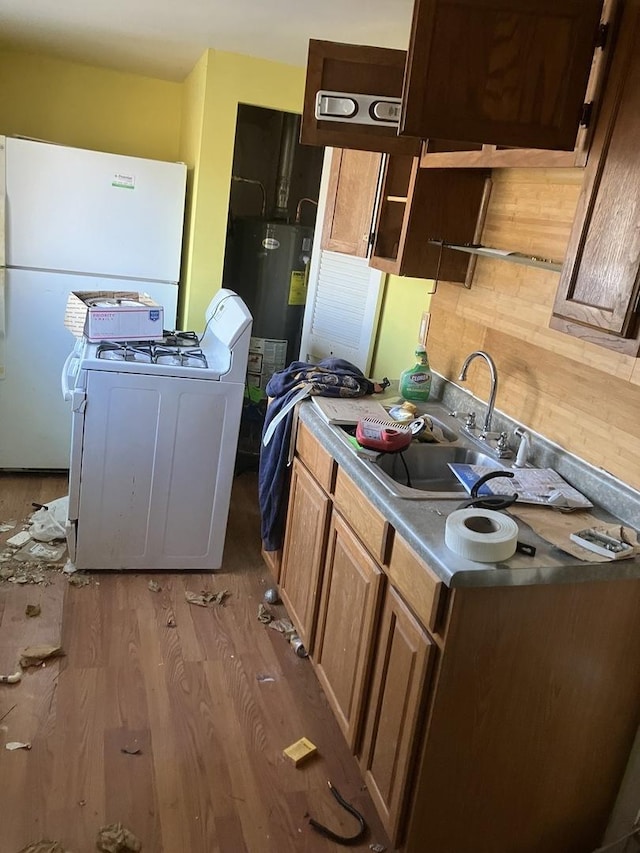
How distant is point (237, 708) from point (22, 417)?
2.13 m

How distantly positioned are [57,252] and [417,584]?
273cm

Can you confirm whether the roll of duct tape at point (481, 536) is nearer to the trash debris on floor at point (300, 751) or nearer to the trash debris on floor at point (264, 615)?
the trash debris on floor at point (300, 751)

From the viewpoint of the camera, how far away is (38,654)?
7.77 ft

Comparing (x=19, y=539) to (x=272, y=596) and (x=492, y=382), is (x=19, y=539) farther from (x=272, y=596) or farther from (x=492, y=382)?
(x=492, y=382)

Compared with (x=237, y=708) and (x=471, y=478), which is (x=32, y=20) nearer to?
(x=471, y=478)

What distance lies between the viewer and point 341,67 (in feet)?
6.99

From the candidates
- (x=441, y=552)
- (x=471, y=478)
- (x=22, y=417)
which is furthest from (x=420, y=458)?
(x=22, y=417)

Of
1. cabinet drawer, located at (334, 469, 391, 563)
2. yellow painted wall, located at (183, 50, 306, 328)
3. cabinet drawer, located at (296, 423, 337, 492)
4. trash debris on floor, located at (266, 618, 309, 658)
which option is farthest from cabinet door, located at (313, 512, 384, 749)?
yellow painted wall, located at (183, 50, 306, 328)

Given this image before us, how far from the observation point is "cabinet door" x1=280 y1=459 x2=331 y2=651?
A: 91.1 inches

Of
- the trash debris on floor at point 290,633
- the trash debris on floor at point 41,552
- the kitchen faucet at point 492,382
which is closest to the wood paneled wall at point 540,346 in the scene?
the kitchen faucet at point 492,382

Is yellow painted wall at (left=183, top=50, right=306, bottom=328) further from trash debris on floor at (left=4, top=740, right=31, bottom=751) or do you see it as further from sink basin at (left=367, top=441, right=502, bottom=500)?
trash debris on floor at (left=4, top=740, right=31, bottom=751)

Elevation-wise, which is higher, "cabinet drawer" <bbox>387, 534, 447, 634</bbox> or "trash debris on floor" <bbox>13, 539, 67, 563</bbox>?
"cabinet drawer" <bbox>387, 534, 447, 634</bbox>

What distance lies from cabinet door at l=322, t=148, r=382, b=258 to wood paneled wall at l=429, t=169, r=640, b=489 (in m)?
0.42

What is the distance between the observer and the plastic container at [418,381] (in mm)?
2693
